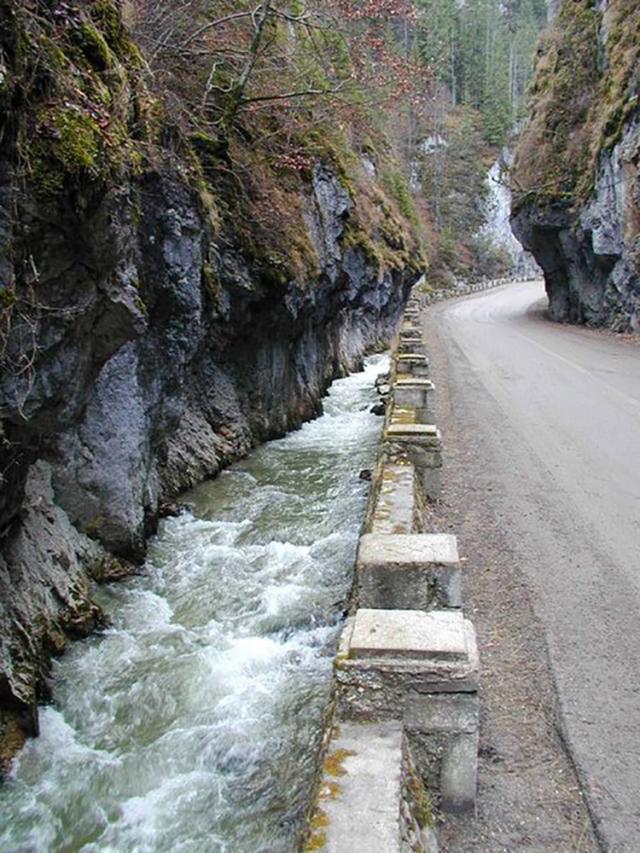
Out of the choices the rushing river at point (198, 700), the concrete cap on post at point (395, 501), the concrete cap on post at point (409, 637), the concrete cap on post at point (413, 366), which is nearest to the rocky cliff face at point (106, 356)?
the rushing river at point (198, 700)

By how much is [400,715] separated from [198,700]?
3208 millimetres

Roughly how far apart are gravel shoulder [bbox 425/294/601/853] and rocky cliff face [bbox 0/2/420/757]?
378 cm

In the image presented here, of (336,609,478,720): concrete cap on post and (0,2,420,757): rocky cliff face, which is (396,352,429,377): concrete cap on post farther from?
(336,609,478,720): concrete cap on post

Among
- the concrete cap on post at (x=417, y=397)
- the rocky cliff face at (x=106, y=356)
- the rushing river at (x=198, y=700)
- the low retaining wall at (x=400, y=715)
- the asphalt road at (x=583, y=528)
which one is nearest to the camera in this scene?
the low retaining wall at (x=400, y=715)

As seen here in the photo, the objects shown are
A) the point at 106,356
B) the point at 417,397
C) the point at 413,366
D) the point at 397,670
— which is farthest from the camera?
the point at 413,366

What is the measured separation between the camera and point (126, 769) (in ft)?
19.2

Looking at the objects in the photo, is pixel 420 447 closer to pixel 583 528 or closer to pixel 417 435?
pixel 417 435

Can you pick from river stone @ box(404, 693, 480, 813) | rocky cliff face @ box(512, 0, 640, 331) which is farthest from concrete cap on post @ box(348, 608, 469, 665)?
rocky cliff face @ box(512, 0, 640, 331)

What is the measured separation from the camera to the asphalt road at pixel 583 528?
4570 mm

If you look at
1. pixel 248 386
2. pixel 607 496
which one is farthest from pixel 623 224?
pixel 607 496

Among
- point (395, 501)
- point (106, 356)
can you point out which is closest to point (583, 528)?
point (395, 501)

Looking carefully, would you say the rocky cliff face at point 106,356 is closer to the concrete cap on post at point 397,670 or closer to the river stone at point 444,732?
the concrete cap on post at point 397,670

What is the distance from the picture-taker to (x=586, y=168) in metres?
33.1

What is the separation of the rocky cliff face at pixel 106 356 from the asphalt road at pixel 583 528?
4.38 m
